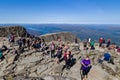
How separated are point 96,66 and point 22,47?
1394cm

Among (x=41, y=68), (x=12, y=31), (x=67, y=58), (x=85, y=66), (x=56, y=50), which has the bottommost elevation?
(x=41, y=68)

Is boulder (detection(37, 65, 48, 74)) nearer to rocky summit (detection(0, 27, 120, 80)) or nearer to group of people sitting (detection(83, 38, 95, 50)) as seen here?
rocky summit (detection(0, 27, 120, 80))

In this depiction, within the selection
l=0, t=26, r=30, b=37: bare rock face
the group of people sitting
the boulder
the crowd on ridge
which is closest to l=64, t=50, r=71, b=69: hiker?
the crowd on ridge

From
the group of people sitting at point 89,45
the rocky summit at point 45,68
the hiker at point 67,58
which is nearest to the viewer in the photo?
the rocky summit at point 45,68

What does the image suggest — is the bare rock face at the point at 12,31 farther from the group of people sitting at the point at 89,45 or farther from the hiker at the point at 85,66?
the hiker at the point at 85,66

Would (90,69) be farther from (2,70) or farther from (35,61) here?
(2,70)

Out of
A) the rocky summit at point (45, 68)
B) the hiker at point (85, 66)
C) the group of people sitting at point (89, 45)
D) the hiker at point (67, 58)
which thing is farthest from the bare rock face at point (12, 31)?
the hiker at point (85, 66)

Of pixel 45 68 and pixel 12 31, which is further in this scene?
pixel 12 31

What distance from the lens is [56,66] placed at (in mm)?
29031

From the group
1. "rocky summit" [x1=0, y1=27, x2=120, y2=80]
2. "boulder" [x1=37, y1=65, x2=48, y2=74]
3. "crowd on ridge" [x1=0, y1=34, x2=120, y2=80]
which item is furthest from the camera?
"boulder" [x1=37, y1=65, x2=48, y2=74]

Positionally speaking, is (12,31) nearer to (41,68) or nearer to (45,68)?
(41,68)

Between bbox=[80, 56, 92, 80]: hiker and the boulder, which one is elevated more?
bbox=[80, 56, 92, 80]: hiker

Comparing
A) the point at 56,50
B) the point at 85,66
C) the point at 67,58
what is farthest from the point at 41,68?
the point at 56,50

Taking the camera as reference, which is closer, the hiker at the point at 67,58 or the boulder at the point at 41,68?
the hiker at the point at 67,58
